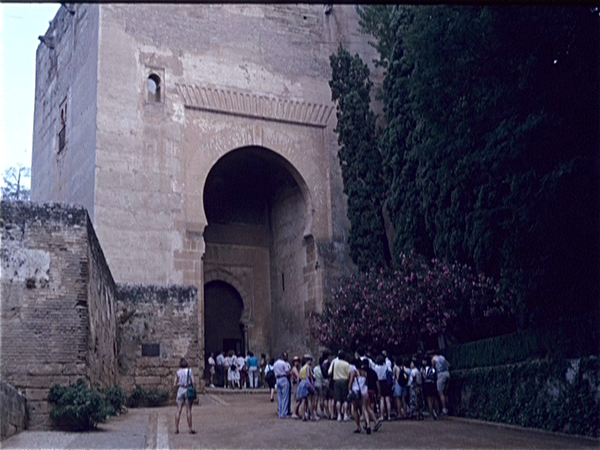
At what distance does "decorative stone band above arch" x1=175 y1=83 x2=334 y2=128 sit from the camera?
2239 centimetres

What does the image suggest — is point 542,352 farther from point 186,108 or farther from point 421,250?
point 186,108

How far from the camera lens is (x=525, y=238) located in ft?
34.3

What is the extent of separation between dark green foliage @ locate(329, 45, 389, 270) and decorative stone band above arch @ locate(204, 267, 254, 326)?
14.3 feet

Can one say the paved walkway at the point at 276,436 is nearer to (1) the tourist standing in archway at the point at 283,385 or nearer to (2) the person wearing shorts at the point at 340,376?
(1) the tourist standing in archway at the point at 283,385

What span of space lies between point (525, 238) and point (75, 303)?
5824 mm

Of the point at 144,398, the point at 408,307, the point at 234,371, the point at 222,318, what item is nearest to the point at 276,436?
the point at 144,398

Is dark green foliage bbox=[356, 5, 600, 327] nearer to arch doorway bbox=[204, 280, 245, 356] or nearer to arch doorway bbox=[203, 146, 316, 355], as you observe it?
arch doorway bbox=[203, 146, 316, 355]

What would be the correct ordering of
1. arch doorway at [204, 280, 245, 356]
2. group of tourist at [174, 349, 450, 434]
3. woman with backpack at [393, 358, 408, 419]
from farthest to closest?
1. arch doorway at [204, 280, 245, 356]
2. woman with backpack at [393, 358, 408, 419]
3. group of tourist at [174, 349, 450, 434]

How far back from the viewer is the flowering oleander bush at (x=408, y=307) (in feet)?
53.6

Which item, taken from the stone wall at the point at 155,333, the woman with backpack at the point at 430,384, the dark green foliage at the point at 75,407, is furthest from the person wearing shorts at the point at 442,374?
the dark green foliage at the point at 75,407

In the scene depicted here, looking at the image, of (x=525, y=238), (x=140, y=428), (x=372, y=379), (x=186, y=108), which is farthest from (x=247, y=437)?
(x=186, y=108)

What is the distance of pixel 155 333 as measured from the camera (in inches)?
632

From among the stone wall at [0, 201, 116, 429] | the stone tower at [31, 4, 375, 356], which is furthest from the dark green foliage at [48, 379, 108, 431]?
the stone tower at [31, 4, 375, 356]

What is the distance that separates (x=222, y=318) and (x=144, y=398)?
10.1 meters
